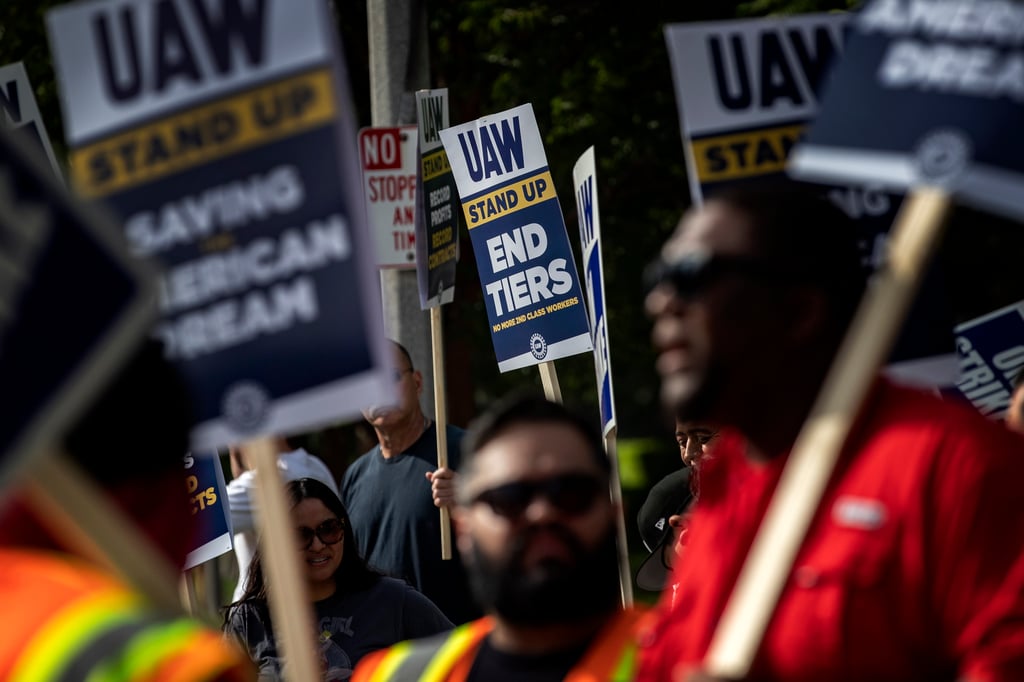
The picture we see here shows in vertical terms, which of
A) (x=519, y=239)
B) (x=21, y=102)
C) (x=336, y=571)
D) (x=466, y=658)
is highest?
(x=21, y=102)

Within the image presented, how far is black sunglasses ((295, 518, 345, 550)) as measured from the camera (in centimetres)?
588

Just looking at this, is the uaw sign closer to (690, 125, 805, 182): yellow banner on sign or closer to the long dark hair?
the long dark hair

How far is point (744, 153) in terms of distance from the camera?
142 inches

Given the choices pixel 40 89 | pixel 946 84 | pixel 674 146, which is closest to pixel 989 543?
pixel 946 84

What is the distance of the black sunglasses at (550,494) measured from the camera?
10.0 ft

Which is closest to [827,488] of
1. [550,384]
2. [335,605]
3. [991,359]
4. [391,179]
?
[335,605]

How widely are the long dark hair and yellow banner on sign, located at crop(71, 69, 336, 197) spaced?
122 inches

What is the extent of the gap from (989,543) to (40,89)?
10908 mm

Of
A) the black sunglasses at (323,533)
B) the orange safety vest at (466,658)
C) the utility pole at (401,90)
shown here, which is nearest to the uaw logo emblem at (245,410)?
the orange safety vest at (466,658)

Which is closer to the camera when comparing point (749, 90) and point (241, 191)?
point (241, 191)

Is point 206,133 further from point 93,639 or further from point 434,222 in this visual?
point 434,222

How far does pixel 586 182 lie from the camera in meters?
6.79

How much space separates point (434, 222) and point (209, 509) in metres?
1.82

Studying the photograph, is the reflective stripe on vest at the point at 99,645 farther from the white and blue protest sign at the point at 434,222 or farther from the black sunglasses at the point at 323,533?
the white and blue protest sign at the point at 434,222
